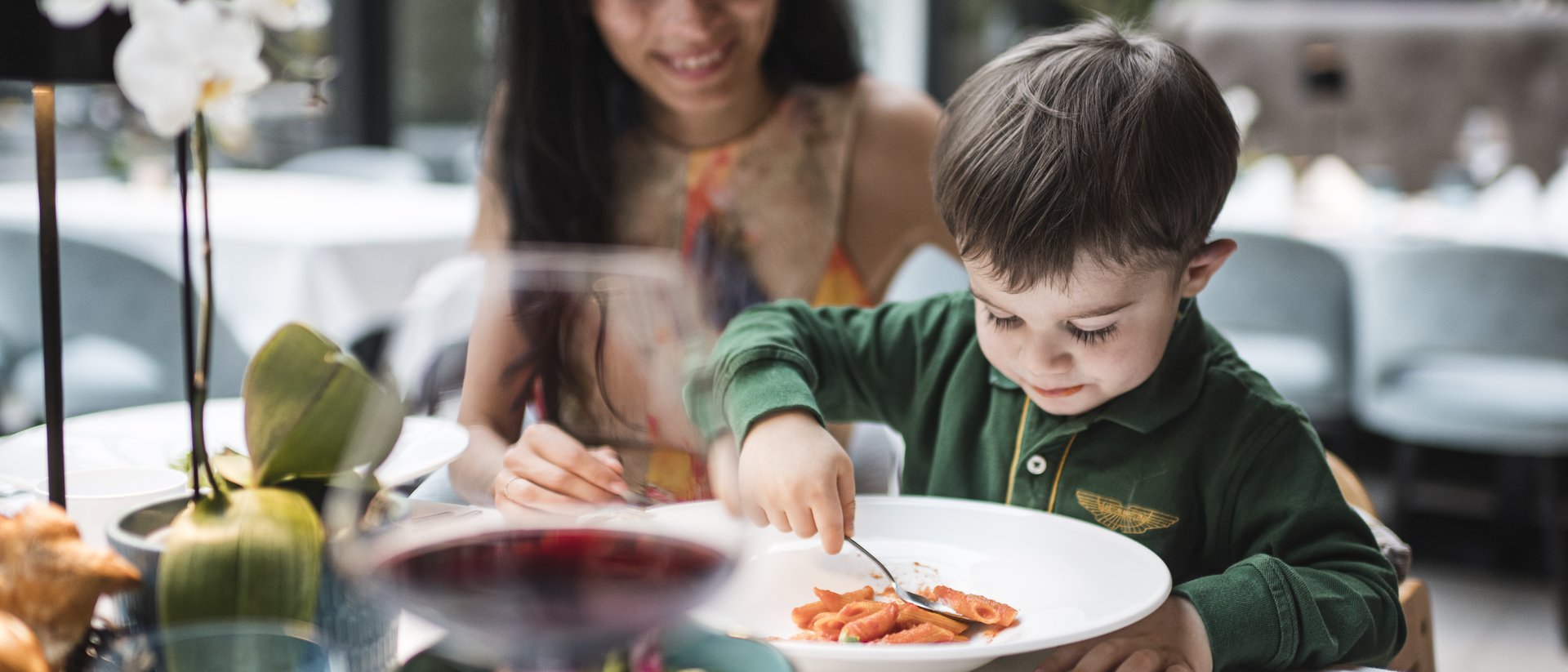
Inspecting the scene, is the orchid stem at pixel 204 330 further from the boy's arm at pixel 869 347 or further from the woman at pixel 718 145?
the woman at pixel 718 145

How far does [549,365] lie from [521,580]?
0.07 m

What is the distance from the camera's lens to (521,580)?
0.37m

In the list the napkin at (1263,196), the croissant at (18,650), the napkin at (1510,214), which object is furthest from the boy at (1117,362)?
the napkin at (1510,214)

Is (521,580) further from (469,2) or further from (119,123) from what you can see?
(469,2)

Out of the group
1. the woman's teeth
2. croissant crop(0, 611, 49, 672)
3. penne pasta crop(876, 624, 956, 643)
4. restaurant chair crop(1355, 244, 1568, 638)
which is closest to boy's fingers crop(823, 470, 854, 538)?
penne pasta crop(876, 624, 956, 643)

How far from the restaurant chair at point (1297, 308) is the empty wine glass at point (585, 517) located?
2783 mm

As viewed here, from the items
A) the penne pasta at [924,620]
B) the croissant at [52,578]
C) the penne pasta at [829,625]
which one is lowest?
the penne pasta at [829,625]

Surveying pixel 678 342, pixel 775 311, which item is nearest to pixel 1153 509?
pixel 775 311

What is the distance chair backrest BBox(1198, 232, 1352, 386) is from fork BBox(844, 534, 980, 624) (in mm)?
2452

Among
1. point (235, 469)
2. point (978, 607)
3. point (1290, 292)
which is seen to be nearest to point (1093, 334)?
point (978, 607)

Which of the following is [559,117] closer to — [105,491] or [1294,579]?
[105,491]

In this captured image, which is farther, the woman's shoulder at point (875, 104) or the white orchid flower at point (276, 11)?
the woman's shoulder at point (875, 104)

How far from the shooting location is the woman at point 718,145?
1359 mm

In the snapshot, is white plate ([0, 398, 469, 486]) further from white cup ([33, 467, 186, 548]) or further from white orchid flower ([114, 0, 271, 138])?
white orchid flower ([114, 0, 271, 138])
